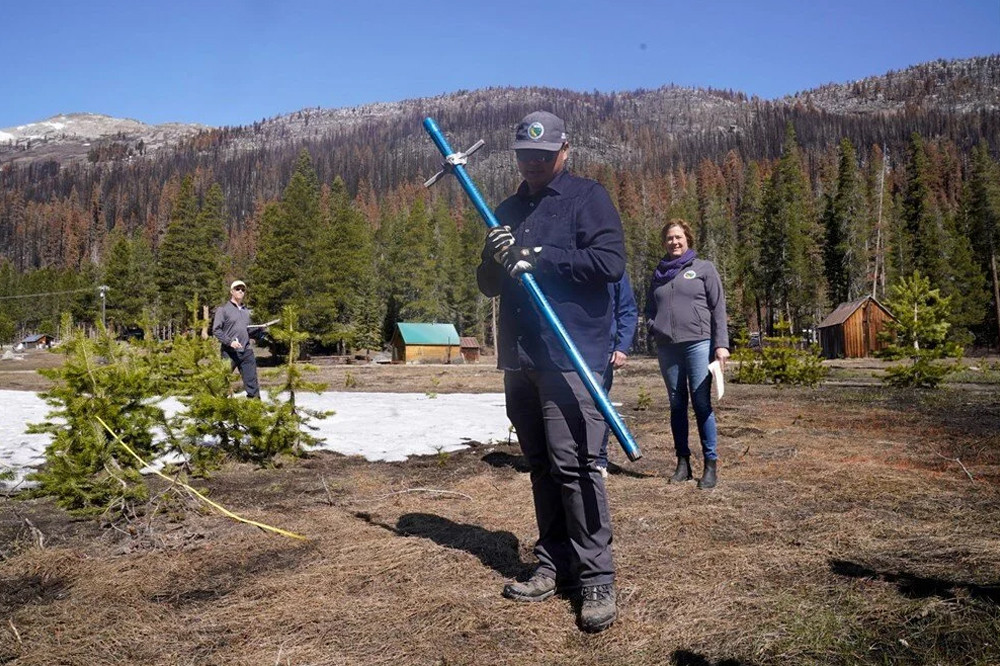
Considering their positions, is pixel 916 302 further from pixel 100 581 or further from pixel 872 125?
pixel 872 125

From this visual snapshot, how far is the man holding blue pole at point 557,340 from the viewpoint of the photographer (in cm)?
290

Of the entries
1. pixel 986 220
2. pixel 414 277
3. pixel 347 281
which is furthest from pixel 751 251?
pixel 347 281

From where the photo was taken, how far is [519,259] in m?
2.96

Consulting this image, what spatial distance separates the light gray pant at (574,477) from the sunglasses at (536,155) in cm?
101

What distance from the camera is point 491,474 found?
579 cm

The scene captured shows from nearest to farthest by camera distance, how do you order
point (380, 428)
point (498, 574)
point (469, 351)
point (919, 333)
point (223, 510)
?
point (498, 574), point (223, 510), point (380, 428), point (919, 333), point (469, 351)

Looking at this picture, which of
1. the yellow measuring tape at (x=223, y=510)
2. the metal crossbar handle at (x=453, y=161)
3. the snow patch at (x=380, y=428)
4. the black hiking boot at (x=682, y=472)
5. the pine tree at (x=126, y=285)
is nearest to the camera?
the metal crossbar handle at (x=453, y=161)

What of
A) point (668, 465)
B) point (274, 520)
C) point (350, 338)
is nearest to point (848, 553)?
point (668, 465)

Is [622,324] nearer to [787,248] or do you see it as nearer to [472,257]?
[787,248]

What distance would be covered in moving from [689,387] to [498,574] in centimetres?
276

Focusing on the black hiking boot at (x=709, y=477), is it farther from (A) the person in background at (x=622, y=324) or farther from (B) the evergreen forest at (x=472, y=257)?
(B) the evergreen forest at (x=472, y=257)

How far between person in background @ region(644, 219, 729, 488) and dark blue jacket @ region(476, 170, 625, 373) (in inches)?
91.3

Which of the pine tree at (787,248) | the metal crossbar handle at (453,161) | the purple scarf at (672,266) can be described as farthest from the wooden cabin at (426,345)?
the metal crossbar handle at (453,161)

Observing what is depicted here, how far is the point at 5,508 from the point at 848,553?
18.0 feet
